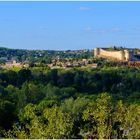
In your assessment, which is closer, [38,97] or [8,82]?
[38,97]

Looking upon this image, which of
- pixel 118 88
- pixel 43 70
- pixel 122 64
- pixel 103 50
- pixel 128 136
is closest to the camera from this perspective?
pixel 128 136

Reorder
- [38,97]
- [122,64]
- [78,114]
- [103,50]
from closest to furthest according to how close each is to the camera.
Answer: [78,114] → [38,97] → [122,64] → [103,50]

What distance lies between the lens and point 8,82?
70.1 m

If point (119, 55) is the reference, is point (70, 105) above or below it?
below

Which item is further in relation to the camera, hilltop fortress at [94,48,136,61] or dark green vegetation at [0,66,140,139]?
hilltop fortress at [94,48,136,61]

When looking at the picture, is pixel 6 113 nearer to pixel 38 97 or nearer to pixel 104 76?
pixel 38 97

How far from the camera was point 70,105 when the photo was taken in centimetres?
3888

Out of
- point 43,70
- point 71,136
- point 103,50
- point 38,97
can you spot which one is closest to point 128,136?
point 71,136

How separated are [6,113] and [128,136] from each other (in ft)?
58.4

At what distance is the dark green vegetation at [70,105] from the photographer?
16.9 metres

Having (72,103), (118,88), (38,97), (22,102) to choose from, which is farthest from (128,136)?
(118,88)

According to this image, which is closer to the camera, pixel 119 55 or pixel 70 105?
pixel 70 105

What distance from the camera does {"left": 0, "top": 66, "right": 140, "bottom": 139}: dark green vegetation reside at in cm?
1688

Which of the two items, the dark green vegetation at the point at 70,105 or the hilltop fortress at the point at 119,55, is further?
the hilltop fortress at the point at 119,55
